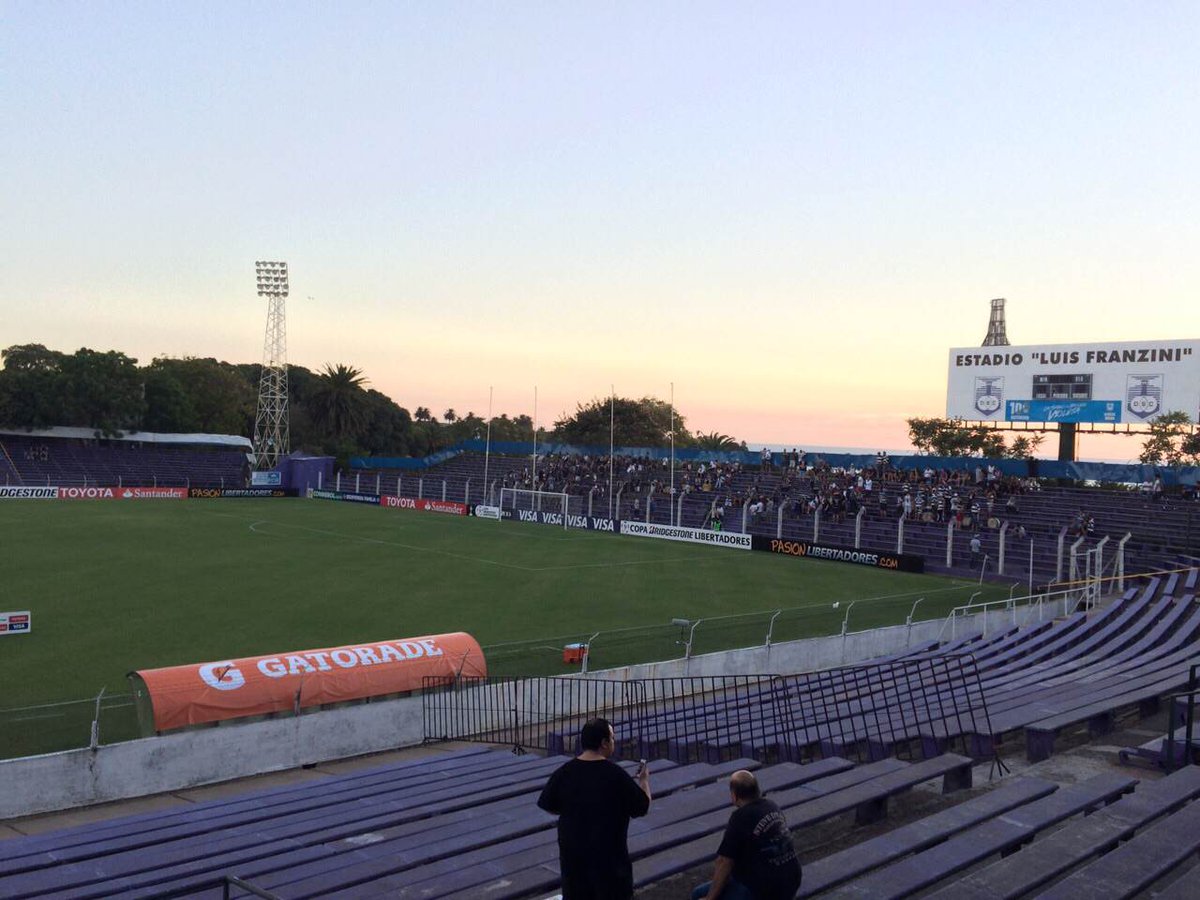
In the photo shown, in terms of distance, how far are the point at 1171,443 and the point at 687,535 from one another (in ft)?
83.6

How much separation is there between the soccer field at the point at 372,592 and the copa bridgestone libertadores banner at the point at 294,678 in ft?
7.51

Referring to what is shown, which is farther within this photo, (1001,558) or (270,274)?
(270,274)

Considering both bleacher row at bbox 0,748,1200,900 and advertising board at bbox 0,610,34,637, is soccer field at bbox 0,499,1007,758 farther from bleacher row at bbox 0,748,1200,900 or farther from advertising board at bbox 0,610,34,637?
bleacher row at bbox 0,748,1200,900

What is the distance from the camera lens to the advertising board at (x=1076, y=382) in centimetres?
4775

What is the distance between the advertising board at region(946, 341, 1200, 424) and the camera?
157 ft

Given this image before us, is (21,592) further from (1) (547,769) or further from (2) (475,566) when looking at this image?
(1) (547,769)

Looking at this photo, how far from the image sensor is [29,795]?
43.8 feet

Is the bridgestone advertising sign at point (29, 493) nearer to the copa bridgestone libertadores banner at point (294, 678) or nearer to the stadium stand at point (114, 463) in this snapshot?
the stadium stand at point (114, 463)

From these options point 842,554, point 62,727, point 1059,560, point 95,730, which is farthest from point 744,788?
point 842,554

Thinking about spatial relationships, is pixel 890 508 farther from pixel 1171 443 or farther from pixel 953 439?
pixel 953 439

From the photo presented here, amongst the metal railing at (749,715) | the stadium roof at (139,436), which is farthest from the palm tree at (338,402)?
the metal railing at (749,715)

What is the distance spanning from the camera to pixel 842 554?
45.1 metres

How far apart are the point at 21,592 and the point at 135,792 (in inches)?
747

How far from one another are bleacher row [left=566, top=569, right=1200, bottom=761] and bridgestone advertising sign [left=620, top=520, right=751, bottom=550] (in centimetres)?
2935
